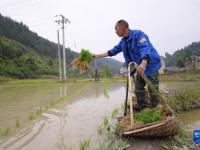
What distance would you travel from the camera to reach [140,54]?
5699mm

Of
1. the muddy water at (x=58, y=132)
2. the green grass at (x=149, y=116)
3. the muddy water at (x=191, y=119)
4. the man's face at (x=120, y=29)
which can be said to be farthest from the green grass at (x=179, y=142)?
the man's face at (x=120, y=29)

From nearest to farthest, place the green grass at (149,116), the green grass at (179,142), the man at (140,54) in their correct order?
the green grass at (179,142) < the green grass at (149,116) < the man at (140,54)

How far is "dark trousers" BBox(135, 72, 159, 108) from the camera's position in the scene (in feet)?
19.8

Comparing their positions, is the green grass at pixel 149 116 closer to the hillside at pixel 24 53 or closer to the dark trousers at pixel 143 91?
the dark trousers at pixel 143 91

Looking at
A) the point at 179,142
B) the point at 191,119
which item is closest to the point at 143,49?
the point at 179,142

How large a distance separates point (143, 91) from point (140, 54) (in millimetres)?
721

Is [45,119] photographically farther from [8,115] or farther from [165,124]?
[165,124]

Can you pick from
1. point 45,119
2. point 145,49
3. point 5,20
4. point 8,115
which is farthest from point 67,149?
point 5,20

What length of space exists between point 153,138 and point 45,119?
3391 mm

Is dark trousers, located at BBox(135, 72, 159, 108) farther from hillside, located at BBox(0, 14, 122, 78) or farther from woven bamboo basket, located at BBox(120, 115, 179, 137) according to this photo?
hillside, located at BBox(0, 14, 122, 78)

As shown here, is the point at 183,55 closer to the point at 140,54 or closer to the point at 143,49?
the point at 140,54

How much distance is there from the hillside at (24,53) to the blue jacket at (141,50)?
6673cm

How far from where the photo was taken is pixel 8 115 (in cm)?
896

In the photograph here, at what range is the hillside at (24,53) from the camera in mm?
79812
